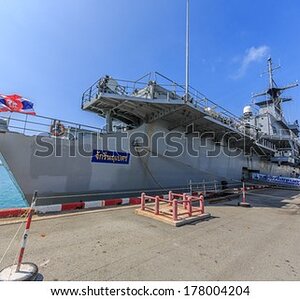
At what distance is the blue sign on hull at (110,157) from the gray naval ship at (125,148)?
0.15ft

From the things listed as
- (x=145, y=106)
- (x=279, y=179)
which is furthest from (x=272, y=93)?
(x=145, y=106)

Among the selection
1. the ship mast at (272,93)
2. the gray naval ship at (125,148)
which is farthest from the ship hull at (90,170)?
the ship mast at (272,93)

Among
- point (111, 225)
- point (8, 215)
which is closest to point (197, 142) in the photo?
point (111, 225)

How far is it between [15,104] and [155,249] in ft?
24.7

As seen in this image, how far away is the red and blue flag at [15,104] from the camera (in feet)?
27.3

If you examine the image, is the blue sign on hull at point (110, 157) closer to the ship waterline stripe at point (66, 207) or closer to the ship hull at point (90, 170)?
the ship hull at point (90, 170)

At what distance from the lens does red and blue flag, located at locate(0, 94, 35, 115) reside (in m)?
8.31

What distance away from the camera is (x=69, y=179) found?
31.7 feet

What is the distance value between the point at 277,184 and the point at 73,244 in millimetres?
26128

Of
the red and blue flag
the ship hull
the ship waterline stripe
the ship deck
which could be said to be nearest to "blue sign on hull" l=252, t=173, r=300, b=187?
the ship hull

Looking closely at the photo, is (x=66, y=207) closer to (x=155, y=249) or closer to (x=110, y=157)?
(x=110, y=157)

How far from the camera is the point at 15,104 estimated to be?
8.50 metres
